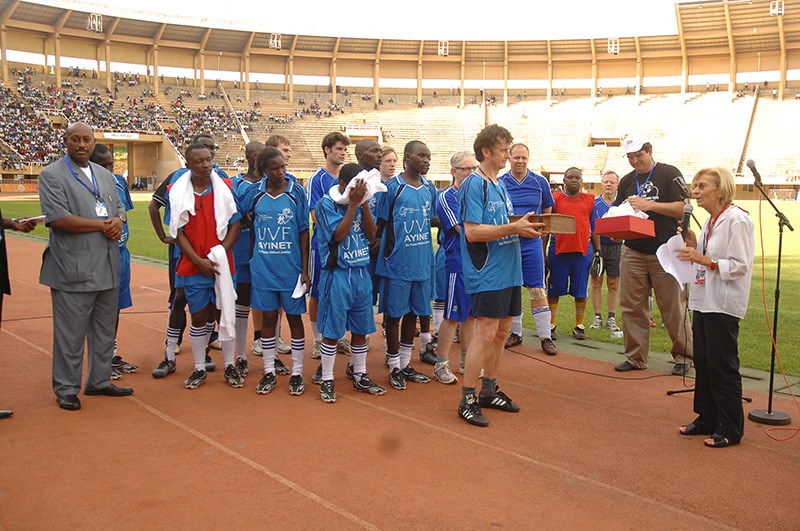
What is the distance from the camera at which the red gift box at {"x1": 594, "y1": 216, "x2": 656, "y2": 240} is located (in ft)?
19.4

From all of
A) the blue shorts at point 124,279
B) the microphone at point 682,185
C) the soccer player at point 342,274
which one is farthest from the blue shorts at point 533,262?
the blue shorts at point 124,279

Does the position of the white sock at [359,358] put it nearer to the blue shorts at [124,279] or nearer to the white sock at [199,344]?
the white sock at [199,344]

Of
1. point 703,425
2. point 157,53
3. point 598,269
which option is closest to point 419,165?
point 703,425

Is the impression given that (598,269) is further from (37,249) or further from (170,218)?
(37,249)

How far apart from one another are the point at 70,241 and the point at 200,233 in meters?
1.02

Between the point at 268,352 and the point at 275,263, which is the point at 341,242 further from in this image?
the point at 268,352

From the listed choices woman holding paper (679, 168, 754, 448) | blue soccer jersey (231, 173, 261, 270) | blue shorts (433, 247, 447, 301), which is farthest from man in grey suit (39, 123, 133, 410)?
woman holding paper (679, 168, 754, 448)

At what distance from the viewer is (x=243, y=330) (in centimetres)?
657

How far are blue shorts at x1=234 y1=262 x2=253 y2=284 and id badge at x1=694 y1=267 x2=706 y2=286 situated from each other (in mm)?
3994

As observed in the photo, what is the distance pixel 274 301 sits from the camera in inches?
234

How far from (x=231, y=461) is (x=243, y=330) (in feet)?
7.70

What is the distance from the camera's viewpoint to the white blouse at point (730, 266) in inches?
184

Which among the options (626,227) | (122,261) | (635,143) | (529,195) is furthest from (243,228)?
(635,143)

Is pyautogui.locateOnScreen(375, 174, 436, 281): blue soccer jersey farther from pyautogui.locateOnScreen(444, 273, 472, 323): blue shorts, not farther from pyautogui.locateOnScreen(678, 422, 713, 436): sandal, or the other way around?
pyautogui.locateOnScreen(678, 422, 713, 436): sandal
